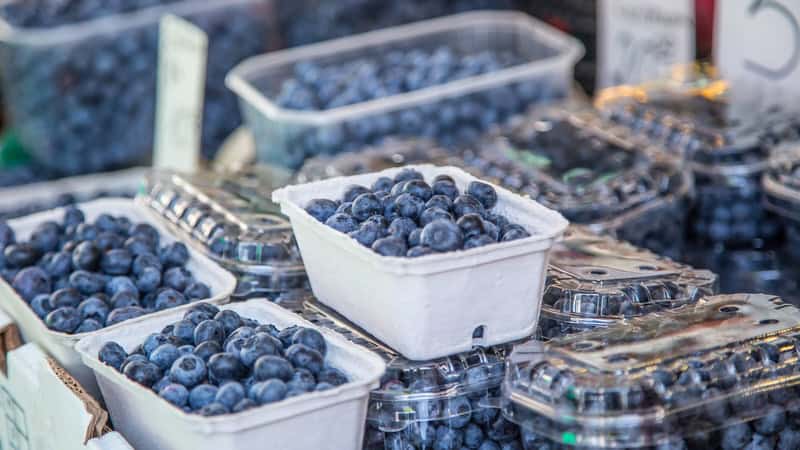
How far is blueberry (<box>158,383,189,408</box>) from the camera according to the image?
115 centimetres

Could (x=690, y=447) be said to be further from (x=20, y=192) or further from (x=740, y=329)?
(x=20, y=192)

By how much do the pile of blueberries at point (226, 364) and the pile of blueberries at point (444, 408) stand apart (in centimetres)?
8

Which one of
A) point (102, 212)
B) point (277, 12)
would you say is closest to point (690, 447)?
point (102, 212)

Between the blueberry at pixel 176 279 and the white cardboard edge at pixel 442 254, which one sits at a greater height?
the white cardboard edge at pixel 442 254

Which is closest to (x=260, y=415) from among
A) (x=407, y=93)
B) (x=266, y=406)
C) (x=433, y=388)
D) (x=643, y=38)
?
(x=266, y=406)

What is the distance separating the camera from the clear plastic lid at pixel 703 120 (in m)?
1.87

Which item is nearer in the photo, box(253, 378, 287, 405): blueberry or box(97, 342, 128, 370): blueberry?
box(253, 378, 287, 405): blueberry

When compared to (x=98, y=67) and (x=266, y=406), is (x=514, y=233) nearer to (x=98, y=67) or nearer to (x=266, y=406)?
(x=266, y=406)

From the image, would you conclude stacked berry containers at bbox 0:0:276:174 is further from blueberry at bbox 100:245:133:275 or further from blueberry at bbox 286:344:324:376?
blueberry at bbox 286:344:324:376

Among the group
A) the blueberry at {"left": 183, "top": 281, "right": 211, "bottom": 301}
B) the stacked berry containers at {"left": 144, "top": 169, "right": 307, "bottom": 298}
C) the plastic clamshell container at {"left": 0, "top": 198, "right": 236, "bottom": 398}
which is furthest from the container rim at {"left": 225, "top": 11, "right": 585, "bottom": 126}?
the blueberry at {"left": 183, "top": 281, "right": 211, "bottom": 301}

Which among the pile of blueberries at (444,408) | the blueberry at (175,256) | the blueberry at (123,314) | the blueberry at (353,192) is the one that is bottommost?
the pile of blueberries at (444,408)

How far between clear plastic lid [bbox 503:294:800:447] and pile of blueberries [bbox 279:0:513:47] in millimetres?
1640

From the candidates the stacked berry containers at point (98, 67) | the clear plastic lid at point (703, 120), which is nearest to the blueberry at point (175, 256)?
the clear plastic lid at point (703, 120)

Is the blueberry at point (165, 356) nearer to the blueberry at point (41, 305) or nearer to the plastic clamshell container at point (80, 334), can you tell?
the plastic clamshell container at point (80, 334)
